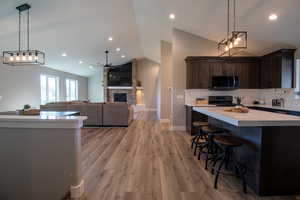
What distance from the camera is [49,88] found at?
916 centimetres

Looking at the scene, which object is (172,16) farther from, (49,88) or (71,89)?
(71,89)

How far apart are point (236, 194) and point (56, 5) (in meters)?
5.18

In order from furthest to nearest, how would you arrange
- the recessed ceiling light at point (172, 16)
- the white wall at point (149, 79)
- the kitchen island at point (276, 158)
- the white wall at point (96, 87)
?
1. the white wall at point (96, 87)
2. the white wall at point (149, 79)
3. the recessed ceiling light at point (172, 16)
4. the kitchen island at point (276, 158)

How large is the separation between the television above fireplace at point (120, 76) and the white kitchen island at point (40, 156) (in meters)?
10.7

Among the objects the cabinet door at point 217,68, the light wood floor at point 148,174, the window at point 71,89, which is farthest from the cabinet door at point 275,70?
the window at point 71,89

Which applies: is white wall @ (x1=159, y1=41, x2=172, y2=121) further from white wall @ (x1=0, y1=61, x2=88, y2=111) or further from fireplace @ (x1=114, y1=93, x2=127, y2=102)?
fireplace @ (x1=114, y1=93, x2=127, y2=102)

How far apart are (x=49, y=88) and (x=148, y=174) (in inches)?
339

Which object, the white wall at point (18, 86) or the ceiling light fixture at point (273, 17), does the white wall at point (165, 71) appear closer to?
the ceiling light fixture at point (273, 17)

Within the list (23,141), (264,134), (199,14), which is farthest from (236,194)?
(199,14)

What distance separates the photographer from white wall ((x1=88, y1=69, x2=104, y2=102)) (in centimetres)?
1384

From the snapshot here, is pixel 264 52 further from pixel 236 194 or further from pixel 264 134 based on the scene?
pixel 236 194

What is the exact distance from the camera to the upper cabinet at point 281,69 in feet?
14.4

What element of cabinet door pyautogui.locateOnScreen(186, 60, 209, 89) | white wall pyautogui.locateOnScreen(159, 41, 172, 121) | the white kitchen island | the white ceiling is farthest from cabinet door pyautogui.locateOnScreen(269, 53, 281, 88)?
the white kitchen island

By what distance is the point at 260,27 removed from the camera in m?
3.96
